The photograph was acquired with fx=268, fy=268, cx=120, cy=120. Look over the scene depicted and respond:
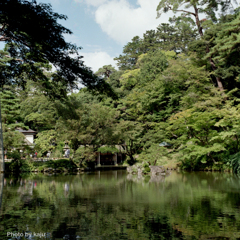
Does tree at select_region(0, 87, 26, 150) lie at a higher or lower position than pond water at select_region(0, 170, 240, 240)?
higher

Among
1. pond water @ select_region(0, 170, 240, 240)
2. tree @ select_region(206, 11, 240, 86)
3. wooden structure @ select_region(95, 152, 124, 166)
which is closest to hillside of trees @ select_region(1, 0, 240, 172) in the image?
tree @ select_region(206, 11, 240, 86)

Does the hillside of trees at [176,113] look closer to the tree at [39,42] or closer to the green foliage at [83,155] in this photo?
the green foliage at [83,155]

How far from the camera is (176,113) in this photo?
23.1 m

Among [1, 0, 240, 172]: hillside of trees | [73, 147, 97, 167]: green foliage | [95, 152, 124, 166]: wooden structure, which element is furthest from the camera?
[95, 152, 124, 166]: wooden structure

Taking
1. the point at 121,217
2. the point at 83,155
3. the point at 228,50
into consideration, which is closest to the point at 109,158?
the point at 83,155

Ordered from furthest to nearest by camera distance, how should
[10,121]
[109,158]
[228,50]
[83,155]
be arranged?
1. [109,158]
2. [10,121]
3. [83,155]
4. [228,50]

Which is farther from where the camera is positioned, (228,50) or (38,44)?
(228,50)

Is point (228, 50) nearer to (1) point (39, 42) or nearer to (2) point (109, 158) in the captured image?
(1) point (39, 42)

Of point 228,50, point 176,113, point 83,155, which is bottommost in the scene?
point 83,155

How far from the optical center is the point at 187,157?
65.2ft

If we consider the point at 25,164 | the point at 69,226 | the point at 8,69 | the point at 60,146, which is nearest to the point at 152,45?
the point at 60,146

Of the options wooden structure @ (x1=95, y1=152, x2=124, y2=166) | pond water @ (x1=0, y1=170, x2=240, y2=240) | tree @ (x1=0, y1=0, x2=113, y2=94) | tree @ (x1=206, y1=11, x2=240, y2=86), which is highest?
tree @ (x1=206, y1=11, x2=240, y2=86)

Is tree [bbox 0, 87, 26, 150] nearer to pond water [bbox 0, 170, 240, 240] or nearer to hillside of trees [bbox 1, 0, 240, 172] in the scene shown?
hillside of trees [bbox 1, 0, 240, 172]

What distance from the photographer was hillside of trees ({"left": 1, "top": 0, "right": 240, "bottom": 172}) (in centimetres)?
1920
